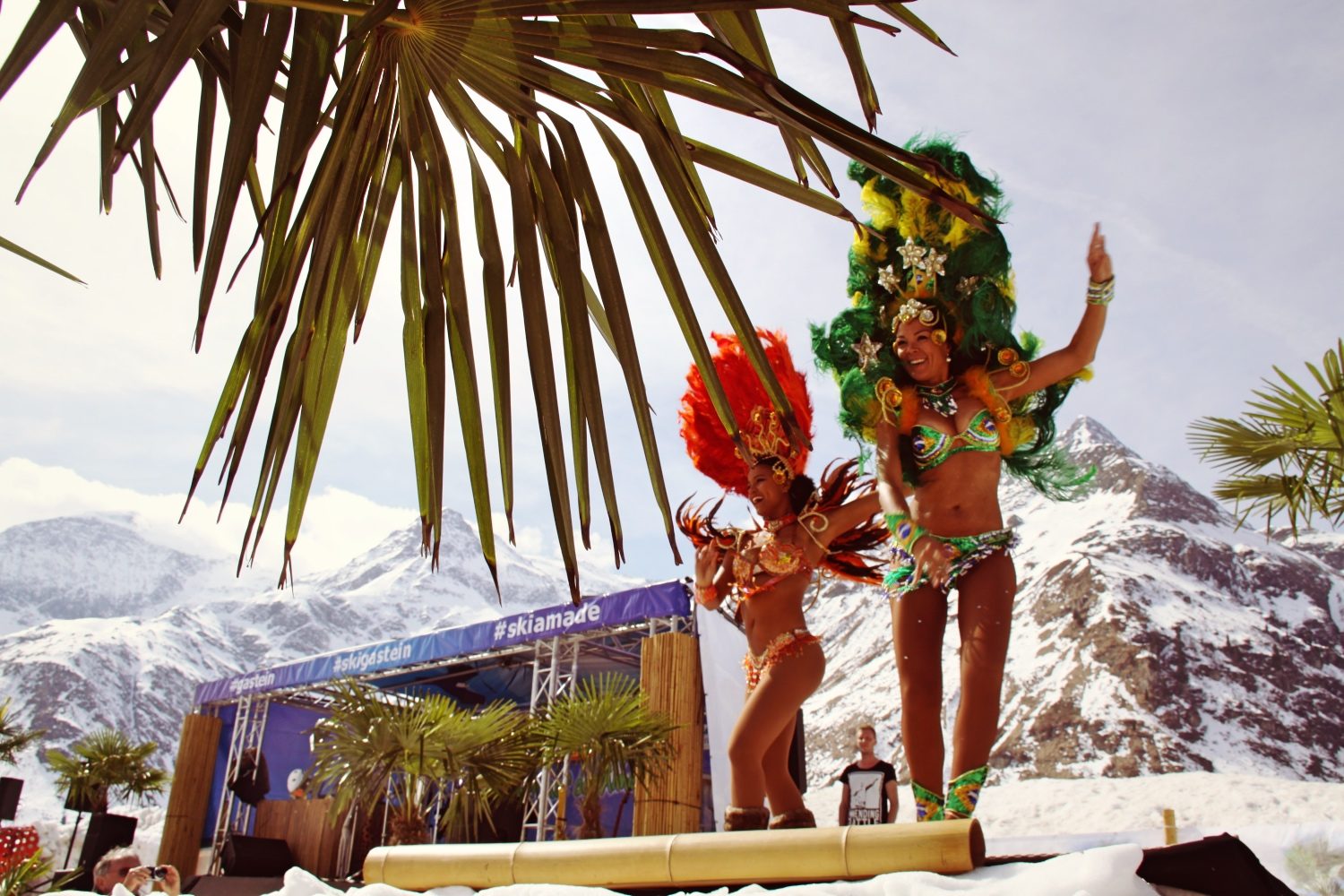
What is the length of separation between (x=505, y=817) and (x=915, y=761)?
33.2 ft

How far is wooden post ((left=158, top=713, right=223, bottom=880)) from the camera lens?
14.2m

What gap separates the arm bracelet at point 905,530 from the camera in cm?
262

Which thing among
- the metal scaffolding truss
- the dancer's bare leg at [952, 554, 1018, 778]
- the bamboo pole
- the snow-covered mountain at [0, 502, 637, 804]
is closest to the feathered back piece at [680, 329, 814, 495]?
the dancer's bare leg at [952, 554, 1018, 778]

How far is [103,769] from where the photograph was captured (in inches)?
558

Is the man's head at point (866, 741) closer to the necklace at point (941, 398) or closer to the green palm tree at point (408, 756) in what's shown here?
the green palm tree at point (408, 756)

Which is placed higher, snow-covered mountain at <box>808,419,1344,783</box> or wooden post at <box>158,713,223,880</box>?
snow-covered mountain at <box>808,419,1344,783</box>

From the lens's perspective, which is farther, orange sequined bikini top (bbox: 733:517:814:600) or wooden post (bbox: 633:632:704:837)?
wooden post (bbox: 633:632:704:837)

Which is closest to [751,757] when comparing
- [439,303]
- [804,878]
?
[804,878]

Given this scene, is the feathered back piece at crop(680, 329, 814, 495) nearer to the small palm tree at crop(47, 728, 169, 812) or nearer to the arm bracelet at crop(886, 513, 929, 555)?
the arm bracelet at crop(886, 513, 929, 555)

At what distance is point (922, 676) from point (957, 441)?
68cm

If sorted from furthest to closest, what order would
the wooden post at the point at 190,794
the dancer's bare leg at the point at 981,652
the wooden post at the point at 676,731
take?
the wooden post at the point at 190,794
the wooden post at the point at 676,731
the dancer's bare leg at the point at 981,652

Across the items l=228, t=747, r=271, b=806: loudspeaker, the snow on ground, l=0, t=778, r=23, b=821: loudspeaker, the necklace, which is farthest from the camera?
l=228, t=747, r=271, b=806: loudspeaker

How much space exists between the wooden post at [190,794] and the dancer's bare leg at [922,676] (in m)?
14.6

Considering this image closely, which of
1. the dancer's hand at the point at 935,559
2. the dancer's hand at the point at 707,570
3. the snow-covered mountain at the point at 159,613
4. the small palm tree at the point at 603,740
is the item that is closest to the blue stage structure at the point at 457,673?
the small palm tree at the point at 603,740
